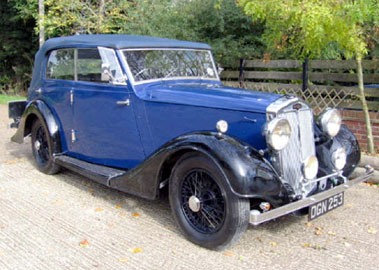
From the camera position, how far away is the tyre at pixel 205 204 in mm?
3141

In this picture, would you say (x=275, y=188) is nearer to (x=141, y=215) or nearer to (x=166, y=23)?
(x=141, y=215)

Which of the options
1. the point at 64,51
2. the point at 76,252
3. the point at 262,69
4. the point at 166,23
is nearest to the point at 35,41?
the point at 166,23

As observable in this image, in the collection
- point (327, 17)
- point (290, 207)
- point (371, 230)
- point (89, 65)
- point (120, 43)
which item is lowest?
point (371, 230)

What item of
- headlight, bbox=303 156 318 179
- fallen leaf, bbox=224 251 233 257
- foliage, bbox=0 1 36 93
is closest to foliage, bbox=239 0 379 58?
headlight, bbox=303 156 318 179

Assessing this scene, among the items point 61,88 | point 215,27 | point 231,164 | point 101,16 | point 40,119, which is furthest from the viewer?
point 101,16

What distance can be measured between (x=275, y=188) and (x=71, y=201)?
2.56 metres

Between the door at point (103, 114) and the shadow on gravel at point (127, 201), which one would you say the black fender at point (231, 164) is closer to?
the shadow on gravel at point (127, 201)

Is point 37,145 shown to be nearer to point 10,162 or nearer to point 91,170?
point 10,162

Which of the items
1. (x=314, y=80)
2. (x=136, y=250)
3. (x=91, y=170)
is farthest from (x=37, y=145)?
(x=314, y=80)

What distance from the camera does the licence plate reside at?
329 cm

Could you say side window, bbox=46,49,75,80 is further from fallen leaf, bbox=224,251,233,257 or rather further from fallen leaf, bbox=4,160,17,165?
fallen leaf, bbox=224,251,233,257

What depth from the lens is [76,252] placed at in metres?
3.34

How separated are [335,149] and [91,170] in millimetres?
2704

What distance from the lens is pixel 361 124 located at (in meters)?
6.57
